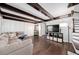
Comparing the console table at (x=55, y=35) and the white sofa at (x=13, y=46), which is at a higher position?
the console table at (x=55, y=35)

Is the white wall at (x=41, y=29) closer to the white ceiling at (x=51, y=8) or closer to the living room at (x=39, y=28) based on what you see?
the living room at (x=39, y=28)

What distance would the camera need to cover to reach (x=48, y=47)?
1.97 m

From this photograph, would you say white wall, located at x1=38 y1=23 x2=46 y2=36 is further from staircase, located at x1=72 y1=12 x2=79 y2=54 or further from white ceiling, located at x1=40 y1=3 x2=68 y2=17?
staircase, located at x1=72 y1=12 x2=79 y2=54

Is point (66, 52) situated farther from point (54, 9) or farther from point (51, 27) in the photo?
point (54, 9)

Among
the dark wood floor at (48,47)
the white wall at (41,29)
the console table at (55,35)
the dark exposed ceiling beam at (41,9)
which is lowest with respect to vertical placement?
the dark wood floor at (48,47)

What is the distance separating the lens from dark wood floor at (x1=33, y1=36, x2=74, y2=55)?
183 centimetres

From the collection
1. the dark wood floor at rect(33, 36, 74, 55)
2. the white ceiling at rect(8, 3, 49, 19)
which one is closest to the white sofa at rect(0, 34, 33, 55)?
the dark wood floor at rect(33, 36, 74, 55)

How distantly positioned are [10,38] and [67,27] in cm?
116

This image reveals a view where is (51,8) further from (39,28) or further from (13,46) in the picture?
(13,46)

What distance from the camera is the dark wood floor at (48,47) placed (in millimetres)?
1830

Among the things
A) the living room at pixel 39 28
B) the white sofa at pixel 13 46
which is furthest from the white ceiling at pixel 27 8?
the white sofa at pixel 13 46

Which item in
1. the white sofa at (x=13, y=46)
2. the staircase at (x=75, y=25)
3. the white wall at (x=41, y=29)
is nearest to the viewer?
the white sofa at (x=13, y=46)

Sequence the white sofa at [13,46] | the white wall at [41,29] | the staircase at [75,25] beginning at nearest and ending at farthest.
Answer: the white sofa at [13,46] < the staircase at [75,25] < the white wall at [41,29]

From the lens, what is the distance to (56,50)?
73.1 inches
